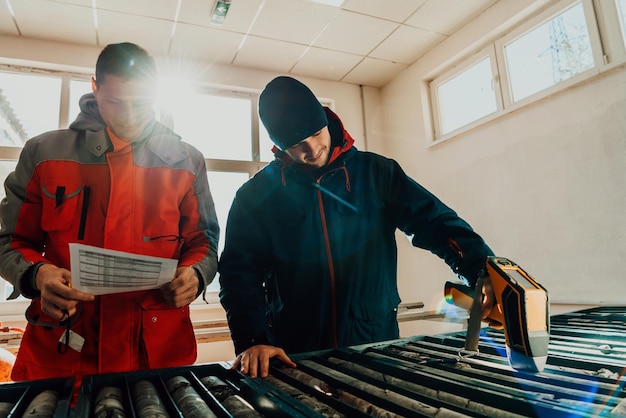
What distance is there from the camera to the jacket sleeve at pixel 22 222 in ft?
3.61

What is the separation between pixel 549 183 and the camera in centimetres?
294

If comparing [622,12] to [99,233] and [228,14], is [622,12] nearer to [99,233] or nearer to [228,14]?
[228,14]

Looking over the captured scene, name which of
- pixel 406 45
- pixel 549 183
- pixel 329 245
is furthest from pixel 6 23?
pixel 549 183

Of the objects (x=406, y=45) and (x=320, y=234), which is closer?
(x=320, y=234)

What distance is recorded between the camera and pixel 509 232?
326 centimetres

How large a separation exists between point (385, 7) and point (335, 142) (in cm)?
253

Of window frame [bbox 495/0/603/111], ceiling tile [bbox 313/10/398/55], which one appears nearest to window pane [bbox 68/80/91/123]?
ceiling tile [bbox 313/10/398/55]

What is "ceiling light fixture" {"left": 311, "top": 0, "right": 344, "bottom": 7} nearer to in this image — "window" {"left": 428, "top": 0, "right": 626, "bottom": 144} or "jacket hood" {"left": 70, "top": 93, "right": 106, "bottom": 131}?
"window" {"left": 428, "top": 0, "right": 626, "bottom": 144}

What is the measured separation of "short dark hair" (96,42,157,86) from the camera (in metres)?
1.20

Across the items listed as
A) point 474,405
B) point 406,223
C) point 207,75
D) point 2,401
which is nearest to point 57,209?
point 2,401

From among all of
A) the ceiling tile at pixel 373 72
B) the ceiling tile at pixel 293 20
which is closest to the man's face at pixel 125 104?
the ceiling tile at pixel 293 20

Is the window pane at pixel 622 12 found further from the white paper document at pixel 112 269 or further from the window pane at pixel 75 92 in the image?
the window pane at pixel 75 92

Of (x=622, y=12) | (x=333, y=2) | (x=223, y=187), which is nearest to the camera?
(x=622, y=12)

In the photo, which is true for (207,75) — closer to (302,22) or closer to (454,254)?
(302,22)
